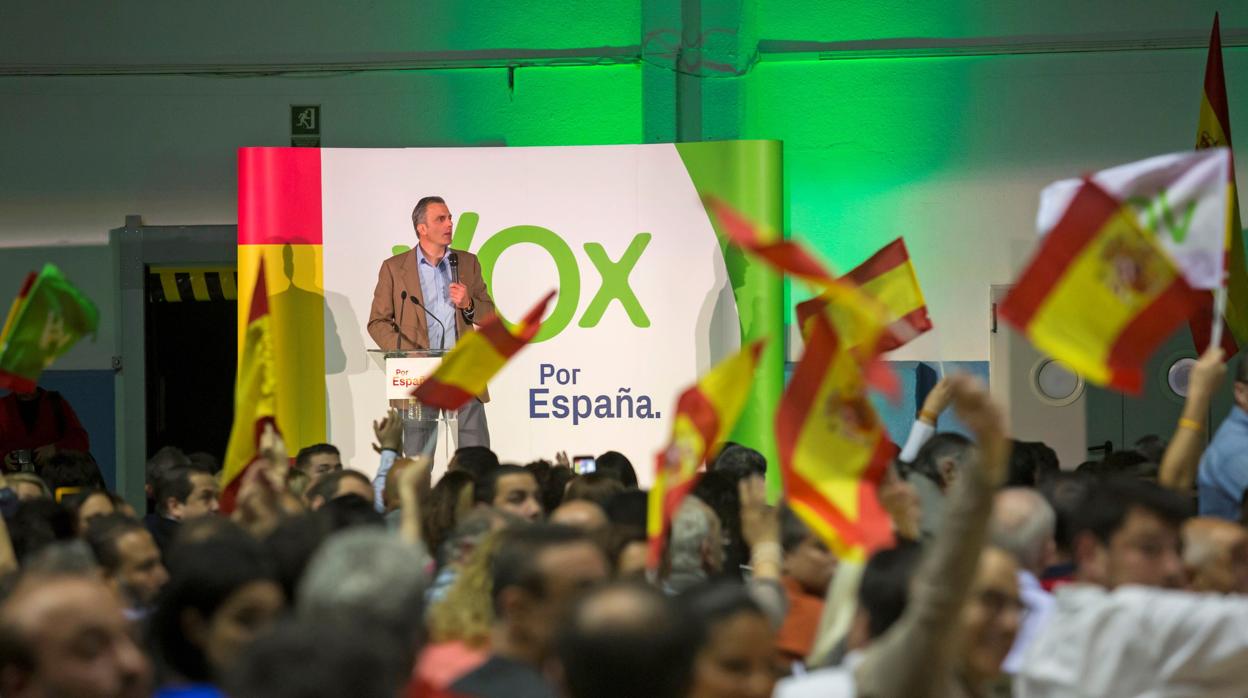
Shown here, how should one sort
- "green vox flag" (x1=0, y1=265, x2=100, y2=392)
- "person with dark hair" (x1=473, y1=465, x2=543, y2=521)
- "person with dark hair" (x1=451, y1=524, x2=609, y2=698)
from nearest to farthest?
"person with dark hair" (x1=451, y1=524, x2=609, y2=698), "person with dark hair" (x1=473, y1=465, x2=543, y2=521), "green vox flag" (x1=0, y1=265, x2=100, y2=392)

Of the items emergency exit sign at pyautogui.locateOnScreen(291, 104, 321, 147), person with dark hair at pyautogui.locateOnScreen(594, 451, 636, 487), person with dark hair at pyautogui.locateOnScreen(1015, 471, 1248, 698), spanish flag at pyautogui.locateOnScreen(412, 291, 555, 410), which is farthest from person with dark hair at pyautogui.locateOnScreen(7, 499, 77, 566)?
emergency exit sign at pyautogui.locateOnScreen(291, 104, 321, 147)

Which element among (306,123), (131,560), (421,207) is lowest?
(131,560)

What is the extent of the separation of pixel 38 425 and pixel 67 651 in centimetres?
833

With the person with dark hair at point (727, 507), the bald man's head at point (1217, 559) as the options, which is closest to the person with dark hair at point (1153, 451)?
the person with dark hair at point (727, 507)

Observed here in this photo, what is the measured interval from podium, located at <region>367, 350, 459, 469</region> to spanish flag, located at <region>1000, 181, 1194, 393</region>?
5.51 meters

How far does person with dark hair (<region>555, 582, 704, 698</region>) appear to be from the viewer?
9.66ft

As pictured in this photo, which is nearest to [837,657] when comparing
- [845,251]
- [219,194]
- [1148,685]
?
[1148,685]

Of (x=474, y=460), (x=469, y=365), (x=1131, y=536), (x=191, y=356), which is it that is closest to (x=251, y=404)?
(x=469, y=365)

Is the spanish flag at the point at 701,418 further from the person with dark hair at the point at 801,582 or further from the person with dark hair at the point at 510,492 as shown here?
the person with dark hair at the point at 510,492

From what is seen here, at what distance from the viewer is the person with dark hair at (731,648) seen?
3209 mm

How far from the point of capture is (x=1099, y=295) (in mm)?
4824

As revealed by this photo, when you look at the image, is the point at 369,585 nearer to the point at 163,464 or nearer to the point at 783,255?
the point at 783,255

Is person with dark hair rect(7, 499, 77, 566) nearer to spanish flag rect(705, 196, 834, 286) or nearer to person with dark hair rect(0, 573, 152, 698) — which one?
person with dark hair rect(0, 573, 152, 698)

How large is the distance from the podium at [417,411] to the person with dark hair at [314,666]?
7206 millimetres
